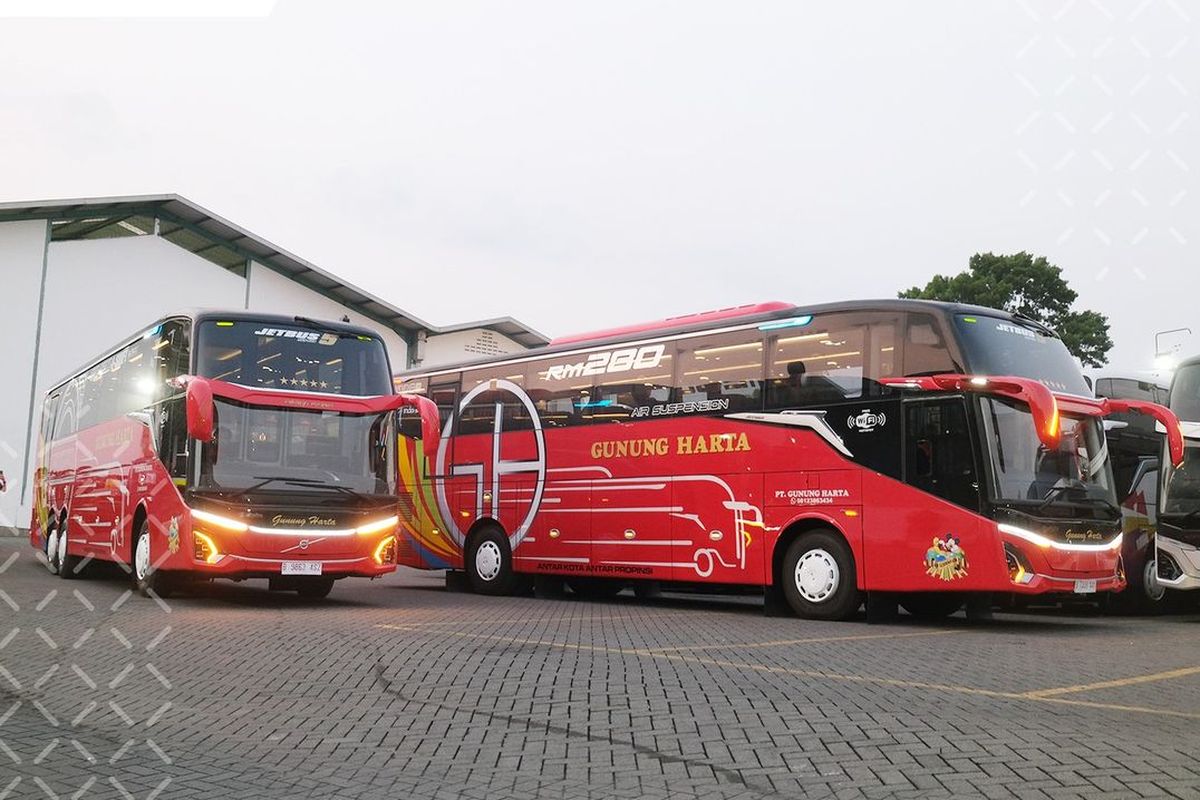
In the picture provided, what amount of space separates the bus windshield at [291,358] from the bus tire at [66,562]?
7.93 metres

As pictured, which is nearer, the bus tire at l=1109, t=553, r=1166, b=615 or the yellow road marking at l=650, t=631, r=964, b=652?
the yellow road marking at l=650, t=631, r=964, b=652

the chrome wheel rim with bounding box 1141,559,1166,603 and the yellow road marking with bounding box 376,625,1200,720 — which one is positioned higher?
the chrome wheel rim with bounding box 1141,559,1166,603

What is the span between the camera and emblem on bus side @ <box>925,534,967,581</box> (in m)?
12.6

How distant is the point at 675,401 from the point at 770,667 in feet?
23.8

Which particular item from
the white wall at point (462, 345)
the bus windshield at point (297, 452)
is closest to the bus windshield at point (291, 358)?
the bus windshield at point (297, 452)

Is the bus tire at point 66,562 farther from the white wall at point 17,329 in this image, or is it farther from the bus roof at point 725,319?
the white wall at point 17,329

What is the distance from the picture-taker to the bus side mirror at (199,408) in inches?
527

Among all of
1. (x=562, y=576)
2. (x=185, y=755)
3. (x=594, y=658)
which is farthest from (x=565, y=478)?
(x=185, y=755)

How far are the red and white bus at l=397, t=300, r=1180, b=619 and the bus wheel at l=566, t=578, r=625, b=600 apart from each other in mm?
747

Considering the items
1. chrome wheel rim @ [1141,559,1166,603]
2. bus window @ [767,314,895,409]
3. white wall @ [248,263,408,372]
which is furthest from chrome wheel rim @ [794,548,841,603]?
white wall @ [248,263,408,372]

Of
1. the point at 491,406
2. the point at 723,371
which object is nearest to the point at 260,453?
the point at 491,406

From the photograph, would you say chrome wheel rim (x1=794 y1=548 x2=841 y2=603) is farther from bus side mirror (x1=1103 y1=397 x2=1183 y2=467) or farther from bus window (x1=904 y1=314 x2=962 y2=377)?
bus side mirror (x1=1103 y1=397 x2=1183 y2=467)

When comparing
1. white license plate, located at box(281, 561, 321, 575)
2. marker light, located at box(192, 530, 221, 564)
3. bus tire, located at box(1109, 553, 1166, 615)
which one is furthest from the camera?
bus tire, located at box(1109, 553, 1166, 615)

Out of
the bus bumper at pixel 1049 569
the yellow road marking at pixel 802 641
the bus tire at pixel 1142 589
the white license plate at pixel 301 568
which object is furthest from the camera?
the bus tire at pixel 1142 589
